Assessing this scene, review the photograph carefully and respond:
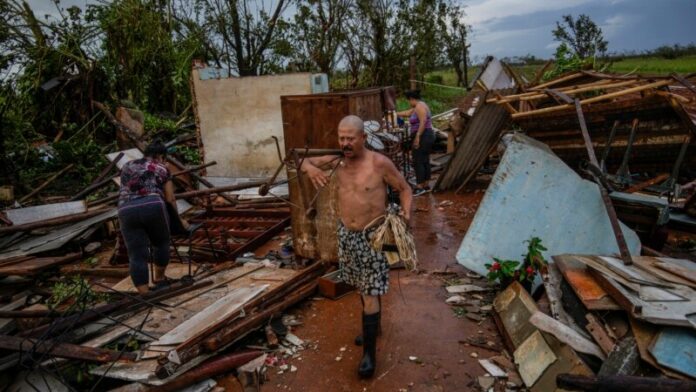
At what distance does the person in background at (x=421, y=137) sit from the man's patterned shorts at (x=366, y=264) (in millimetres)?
5935

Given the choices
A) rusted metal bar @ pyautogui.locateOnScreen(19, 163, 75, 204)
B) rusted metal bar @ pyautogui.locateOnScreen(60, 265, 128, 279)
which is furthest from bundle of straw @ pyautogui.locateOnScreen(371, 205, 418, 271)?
rusted metal bar @ pyautogui.locateOnScreen(19, 163, 75, 204)

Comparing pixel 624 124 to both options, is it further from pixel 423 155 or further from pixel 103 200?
pixel 103 200

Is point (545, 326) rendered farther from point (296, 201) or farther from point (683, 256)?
point (683, 256)

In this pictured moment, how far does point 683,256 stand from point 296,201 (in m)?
5.28

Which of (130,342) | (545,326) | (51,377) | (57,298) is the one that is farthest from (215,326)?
(57,298)

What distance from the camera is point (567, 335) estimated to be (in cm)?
320

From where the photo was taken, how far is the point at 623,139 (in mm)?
6500

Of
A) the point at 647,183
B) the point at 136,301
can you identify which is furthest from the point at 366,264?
the point at 647,183

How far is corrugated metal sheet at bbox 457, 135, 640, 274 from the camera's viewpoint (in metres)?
4.83

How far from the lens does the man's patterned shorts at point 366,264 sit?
363 centimetres

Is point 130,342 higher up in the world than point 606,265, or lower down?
lower down

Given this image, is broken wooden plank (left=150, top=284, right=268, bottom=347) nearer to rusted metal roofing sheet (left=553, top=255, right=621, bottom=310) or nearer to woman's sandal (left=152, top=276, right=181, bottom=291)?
woman's sandal (left=152, top=276, right=181, bottom=291)

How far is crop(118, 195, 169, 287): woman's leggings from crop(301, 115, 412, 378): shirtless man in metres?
2.30

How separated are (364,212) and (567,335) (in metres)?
1.78
